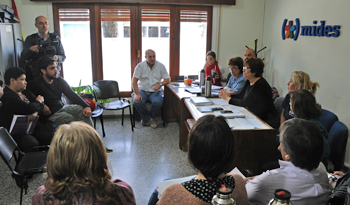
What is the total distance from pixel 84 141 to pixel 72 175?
15 centimetres

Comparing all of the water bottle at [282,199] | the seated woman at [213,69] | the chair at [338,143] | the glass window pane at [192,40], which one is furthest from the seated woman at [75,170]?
the glass window pane at [192,40]

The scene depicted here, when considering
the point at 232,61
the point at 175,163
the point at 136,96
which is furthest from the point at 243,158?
the point at 136,96

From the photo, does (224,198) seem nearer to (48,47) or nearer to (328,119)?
(328,119)

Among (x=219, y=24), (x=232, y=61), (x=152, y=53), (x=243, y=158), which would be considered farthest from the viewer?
(x=219, y=24)

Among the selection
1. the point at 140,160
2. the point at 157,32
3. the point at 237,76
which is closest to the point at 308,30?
the point at 237,76

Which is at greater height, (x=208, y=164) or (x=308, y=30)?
(x=308, y=30)

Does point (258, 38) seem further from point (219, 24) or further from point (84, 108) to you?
point (84, 108)

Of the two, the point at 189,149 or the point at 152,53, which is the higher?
the point at 152,53

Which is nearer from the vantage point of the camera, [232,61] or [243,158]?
[243,158]

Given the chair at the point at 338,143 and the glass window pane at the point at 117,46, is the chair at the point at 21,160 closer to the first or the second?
the chair at the point at 338,143

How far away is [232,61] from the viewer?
400 centimetres

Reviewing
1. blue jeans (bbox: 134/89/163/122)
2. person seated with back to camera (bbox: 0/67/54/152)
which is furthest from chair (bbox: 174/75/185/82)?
person seated with back to camera (bbox: 0/67/54/152)

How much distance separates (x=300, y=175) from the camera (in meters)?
1.43

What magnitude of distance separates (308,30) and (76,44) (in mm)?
3677
